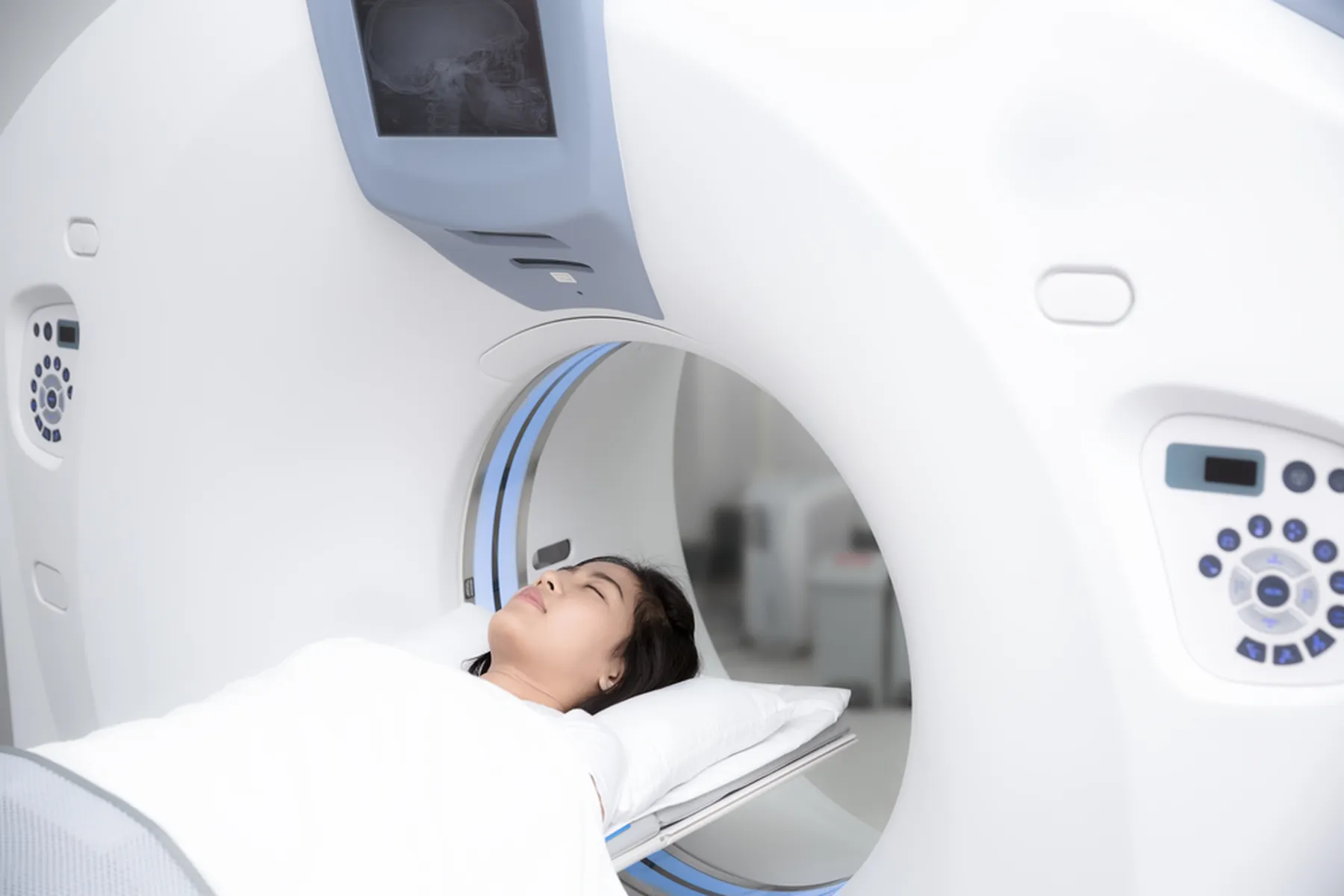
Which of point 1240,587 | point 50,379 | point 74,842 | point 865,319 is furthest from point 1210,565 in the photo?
point 50,379

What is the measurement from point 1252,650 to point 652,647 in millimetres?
802

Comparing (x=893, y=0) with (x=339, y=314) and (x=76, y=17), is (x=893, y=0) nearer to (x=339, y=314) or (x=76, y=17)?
(x=339, y=314)

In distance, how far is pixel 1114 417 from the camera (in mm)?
943

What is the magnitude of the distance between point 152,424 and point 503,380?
45cm

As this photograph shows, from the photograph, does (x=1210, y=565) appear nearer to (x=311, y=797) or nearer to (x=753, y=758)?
(x=753, y=758)

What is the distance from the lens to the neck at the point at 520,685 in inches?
58.9

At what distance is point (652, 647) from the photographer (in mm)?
1579

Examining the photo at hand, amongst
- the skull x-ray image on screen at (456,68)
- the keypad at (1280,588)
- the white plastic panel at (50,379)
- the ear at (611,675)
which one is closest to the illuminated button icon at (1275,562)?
the keypad at (1280,588)

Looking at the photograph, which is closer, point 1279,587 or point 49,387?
point 1279,587

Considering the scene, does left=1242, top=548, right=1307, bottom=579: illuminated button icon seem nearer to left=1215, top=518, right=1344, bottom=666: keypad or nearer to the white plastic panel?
left=1215, top=518, right=1344, bottom=666: keypad

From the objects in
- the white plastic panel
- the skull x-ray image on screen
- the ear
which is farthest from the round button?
the white plastic panel

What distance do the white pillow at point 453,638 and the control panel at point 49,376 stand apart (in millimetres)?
545

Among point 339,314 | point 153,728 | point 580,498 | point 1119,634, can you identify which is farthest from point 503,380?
point 1119,634

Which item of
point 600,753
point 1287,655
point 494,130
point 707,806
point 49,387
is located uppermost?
point 494,130
